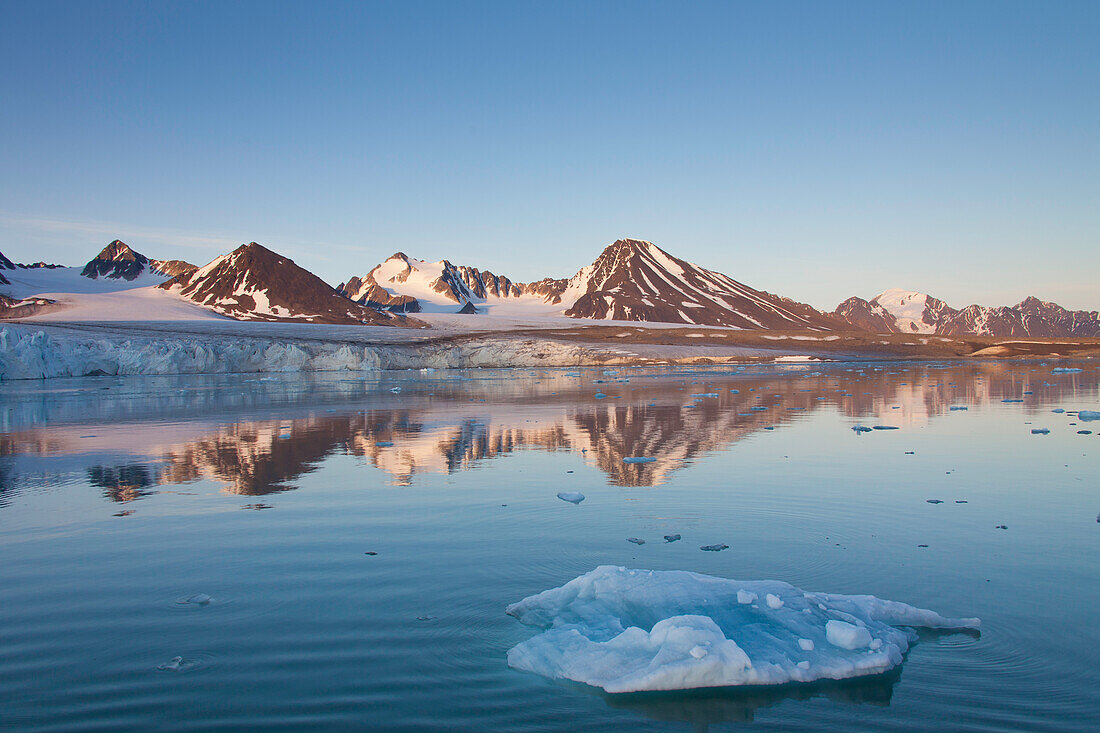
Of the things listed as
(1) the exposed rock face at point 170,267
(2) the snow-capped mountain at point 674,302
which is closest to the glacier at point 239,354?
(2) the snow-capped mountain at point 674,302

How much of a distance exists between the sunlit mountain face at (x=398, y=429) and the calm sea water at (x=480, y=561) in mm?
142

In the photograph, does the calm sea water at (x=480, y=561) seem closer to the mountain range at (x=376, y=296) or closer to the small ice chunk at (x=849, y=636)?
the small ice chunk at (x=849, y=636)

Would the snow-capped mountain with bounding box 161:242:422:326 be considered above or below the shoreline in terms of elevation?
above

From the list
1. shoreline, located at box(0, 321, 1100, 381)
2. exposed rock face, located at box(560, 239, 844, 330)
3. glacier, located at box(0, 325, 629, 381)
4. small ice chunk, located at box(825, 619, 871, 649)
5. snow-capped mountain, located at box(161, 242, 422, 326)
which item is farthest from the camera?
exposed rock face, located at box(560, 239, 844, 330)

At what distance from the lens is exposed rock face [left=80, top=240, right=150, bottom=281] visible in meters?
158

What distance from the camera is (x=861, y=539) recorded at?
6.24 m

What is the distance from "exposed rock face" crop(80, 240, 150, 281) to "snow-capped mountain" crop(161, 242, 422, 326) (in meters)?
34.1

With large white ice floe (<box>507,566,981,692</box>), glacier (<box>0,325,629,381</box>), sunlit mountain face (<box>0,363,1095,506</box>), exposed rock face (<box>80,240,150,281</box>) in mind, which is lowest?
sunlit mountain face (<box>0,363,1095,506</box>)

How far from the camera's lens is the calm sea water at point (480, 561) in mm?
3553

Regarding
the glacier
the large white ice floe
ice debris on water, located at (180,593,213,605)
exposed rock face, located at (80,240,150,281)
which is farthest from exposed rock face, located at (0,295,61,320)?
the large white ice floe

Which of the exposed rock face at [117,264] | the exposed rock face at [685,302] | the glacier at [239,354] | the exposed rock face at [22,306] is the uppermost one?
the exposed rock face at [117,264]

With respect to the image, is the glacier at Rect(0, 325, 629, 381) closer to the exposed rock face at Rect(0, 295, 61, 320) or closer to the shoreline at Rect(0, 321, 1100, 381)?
the shoreline at Rect(0, 321, 1100, 381)

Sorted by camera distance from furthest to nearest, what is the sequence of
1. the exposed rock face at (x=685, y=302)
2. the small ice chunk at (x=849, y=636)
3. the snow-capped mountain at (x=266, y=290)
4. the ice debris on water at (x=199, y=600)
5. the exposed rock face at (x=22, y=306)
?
1. the exposed rock face at (x=685, y=302)
2. the snow-capped mountain at (x=266, y=290)
3. the exposed rock face at (x=22, y=306)
4. the ice debris on water at (x=199, y=600)
5. the small ice chunk at (x=849, y=636)

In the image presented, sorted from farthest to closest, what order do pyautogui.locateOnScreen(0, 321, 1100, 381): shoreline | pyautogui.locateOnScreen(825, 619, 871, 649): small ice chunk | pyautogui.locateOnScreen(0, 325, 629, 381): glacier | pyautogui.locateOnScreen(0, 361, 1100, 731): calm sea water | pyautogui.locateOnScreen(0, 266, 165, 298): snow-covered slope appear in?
1. pyautogui.locateOnScreen(0, 266, 165, 298): snow-covered slope
2. pyautogui.locateOnScreen(0, 321, 1100, 381): shoreline
3. pyautogui.locateOnScreen(0, 325, 629, 381): glacier
4. pyautogui.locateOnScreen(825, 619, 871, 649): small ice chunk
5. pyautogui.locateOnScreen(0, 361, 1100, 731): calm sea water
